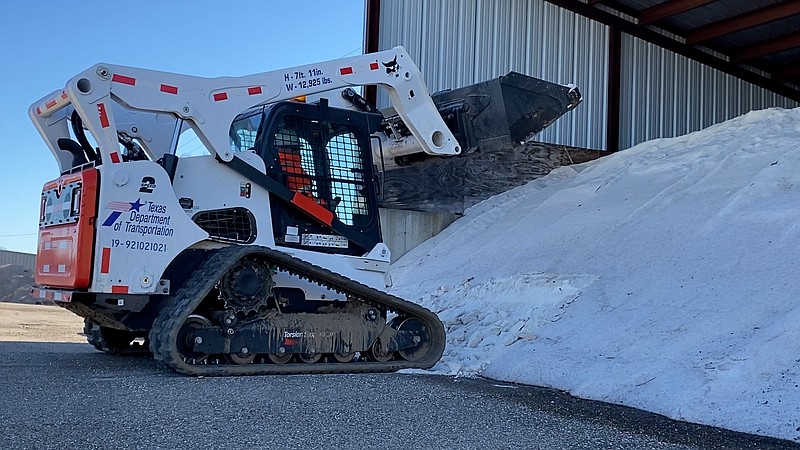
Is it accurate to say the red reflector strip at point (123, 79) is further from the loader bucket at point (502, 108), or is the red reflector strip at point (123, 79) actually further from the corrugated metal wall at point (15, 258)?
the corrugated metal wall at point (15, 258)

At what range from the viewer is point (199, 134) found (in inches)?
284

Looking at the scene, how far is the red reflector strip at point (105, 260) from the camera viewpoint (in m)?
6.59

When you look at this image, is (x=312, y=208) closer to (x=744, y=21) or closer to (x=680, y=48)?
(x=744, y=21)

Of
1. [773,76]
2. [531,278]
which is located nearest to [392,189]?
[531,278]

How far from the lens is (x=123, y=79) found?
6859 millimetres

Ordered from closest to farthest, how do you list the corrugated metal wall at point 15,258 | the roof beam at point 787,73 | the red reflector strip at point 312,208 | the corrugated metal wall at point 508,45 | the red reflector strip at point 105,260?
the red reflector strip at point 105,260, the red reflector strip at point 312,208, the corrugated metal wall at point 508,45, the roof beam at point 787,73, the corrugated metal wall at point 15,258

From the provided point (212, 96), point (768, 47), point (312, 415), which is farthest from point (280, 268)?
point (768, 47)

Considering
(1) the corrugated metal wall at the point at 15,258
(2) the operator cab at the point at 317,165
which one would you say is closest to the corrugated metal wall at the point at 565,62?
(2) the operator cab at the point at 317,165

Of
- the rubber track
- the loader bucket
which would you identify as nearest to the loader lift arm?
the rubber track

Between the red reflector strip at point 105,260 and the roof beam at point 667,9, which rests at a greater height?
the roof beam at point 667,9

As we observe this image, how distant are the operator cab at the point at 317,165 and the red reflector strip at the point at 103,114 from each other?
126cm

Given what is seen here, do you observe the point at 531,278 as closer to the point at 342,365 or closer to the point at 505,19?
the point at 342,365

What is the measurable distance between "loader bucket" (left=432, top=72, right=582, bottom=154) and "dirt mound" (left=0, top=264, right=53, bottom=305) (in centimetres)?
1913

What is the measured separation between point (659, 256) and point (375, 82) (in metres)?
3.65
